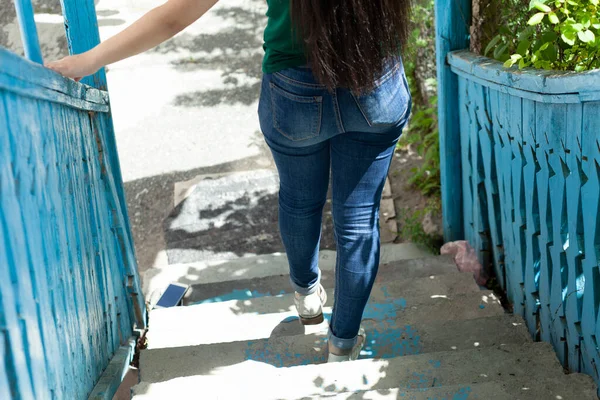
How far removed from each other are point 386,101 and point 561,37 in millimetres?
682

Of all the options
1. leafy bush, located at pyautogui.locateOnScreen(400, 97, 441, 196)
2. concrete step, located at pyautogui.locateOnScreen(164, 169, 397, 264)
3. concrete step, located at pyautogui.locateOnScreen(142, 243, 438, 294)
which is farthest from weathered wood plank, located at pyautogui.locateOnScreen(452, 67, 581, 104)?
concrete step, located at pyautogui.locateOnScreen(164, 169, 397, 264)

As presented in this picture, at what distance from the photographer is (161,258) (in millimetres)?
4574

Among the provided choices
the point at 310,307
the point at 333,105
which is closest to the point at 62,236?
the point at 333,105

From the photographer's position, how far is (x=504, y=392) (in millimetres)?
2150

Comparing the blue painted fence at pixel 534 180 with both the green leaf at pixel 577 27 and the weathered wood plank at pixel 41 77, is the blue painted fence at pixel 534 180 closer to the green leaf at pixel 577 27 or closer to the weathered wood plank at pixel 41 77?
the green leaf at pixel 577 27

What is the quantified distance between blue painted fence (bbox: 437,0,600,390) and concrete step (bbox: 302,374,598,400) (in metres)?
0.10

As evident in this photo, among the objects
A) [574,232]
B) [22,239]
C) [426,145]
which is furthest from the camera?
[426,145]

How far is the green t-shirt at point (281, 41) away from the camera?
1.87 meters

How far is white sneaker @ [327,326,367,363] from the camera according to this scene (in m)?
2.47

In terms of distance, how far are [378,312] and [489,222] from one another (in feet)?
2.41

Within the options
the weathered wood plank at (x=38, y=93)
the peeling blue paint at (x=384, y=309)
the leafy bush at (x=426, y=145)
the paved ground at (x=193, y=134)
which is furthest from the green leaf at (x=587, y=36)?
the leafy bush at (x=426, y=145)

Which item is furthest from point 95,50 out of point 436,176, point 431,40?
point 431,40

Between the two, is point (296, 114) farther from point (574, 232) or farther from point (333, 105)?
point (574, 232)

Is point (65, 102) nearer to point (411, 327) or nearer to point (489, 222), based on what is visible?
point (411, 327)
